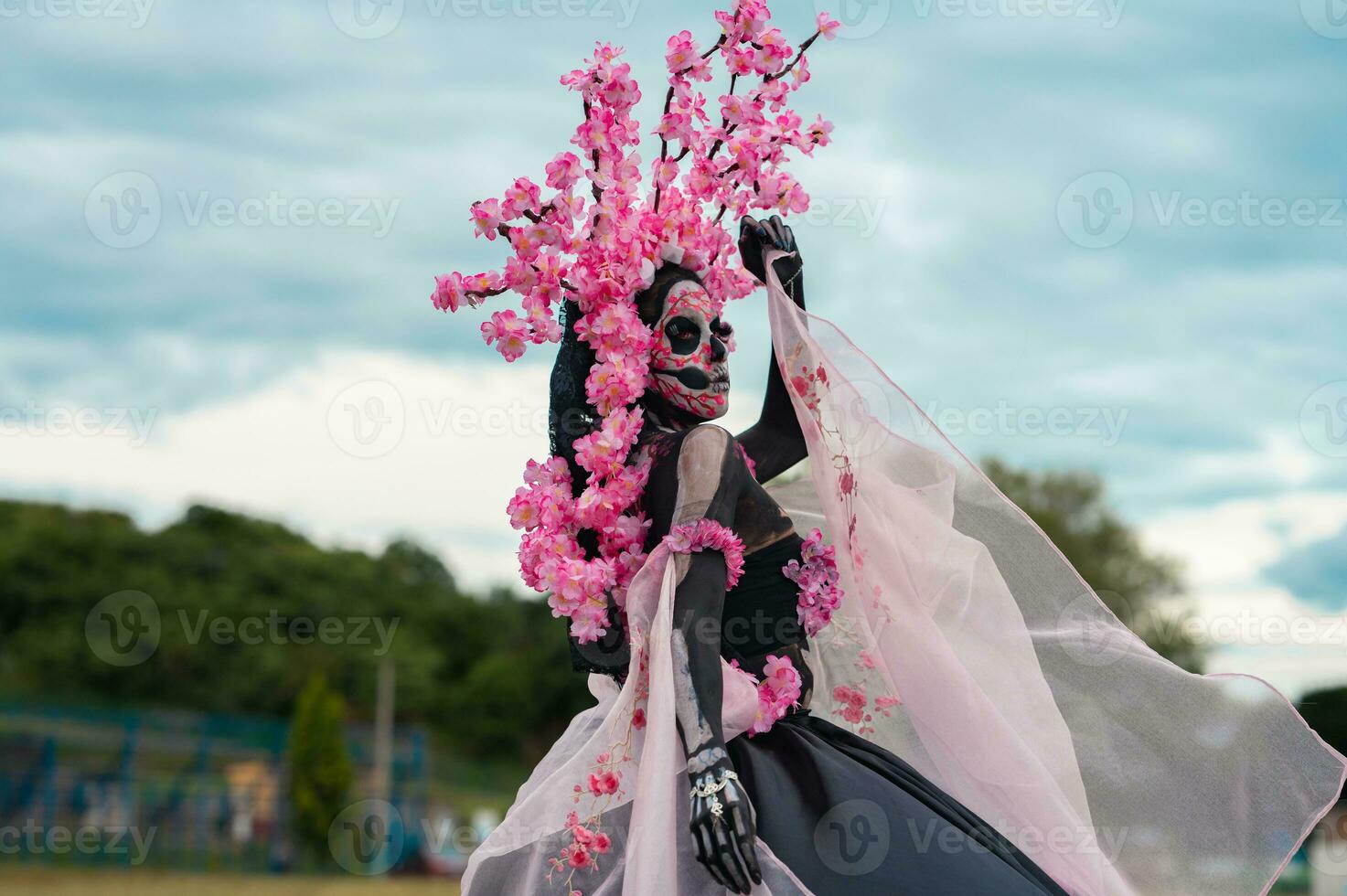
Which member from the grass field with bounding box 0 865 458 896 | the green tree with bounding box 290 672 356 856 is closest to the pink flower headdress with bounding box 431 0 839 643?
the grass field with bounding box 0 865 458 896

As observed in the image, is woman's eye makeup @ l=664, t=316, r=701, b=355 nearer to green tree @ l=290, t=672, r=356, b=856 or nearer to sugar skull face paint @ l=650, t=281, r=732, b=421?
sugar skull face paint @ l=650, t=281, r=732, b=421

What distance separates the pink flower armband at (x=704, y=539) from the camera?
11.1 ft

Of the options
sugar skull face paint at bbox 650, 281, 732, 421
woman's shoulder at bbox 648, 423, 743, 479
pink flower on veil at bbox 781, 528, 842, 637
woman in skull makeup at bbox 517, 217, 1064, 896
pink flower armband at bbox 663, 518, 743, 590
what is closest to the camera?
woman in skull makeup at bbox 517, 217, 1064, 896

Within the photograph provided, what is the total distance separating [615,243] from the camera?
148 inches

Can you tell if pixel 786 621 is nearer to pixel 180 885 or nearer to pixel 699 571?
pixel 699 571

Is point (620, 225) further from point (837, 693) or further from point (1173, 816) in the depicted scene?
point (1173, 816)

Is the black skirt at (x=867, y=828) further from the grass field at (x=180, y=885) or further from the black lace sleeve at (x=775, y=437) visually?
the grass field at (x=180, y=885)

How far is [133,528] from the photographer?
4456 centimetres

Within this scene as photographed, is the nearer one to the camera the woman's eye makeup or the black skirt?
the black skirt

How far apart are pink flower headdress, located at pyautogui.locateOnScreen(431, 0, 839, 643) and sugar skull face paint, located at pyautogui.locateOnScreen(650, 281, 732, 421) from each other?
65 millimetres

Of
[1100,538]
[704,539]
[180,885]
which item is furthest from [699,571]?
[1100,538]

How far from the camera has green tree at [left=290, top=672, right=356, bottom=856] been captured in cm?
2805

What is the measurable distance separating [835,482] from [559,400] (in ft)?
2.74

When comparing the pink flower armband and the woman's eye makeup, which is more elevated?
the woman's eye makeup
